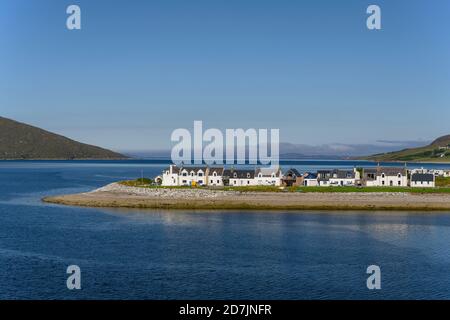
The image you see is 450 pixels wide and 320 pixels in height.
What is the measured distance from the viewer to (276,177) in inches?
3356

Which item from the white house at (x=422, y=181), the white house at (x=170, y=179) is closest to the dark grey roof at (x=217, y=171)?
the white house at (x=170, y=179)

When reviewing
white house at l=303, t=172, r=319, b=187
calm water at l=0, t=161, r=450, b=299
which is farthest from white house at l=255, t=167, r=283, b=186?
calm water at l=0, t=161, r=450, b=299

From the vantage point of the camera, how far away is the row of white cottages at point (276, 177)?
8488 centimetres

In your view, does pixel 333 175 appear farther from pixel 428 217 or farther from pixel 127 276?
pixel 127 276

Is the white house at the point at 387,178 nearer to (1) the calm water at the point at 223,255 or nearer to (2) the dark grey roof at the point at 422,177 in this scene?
(2) the dark grey roof at the point at 422,177

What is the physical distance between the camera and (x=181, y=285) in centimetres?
2975

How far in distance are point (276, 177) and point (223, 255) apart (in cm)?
4885

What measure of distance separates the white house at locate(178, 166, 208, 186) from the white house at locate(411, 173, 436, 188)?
117 ft

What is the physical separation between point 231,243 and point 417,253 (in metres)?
15.1

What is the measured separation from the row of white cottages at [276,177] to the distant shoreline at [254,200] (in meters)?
9.83

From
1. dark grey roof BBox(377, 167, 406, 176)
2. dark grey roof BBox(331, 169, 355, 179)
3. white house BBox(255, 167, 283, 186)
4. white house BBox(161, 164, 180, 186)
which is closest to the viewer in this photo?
white house BBox(255, 167, 283, 186)

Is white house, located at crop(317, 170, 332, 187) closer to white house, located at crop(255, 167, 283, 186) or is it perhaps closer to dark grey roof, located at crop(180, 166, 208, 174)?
white house, located at crop(255, 167, 283, 186)

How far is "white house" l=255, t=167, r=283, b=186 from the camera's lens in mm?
84688
